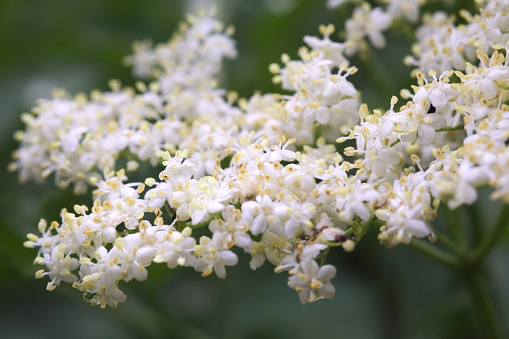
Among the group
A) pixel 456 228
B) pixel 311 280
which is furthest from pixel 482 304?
pixel 311 280

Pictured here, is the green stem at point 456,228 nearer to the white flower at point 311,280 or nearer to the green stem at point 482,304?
the green stem at point 482,304

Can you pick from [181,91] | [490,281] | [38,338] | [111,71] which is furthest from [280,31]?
[38,338]

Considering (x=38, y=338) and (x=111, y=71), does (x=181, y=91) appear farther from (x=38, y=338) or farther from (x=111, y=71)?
(x=38, y=338)

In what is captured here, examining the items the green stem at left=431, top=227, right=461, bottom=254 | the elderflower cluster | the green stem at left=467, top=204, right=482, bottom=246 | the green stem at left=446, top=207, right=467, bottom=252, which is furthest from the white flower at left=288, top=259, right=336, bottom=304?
the green stem at left=467, top=204, right=482, bottom=246

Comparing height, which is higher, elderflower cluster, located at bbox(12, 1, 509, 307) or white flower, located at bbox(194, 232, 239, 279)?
elderflower cluster, located at bbox(12, 1, 509, 307)

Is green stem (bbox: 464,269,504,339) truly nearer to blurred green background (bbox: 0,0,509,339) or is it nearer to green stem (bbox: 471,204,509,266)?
green stem (bbox: 471,204,509,266)

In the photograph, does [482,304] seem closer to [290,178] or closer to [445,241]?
[445,241]

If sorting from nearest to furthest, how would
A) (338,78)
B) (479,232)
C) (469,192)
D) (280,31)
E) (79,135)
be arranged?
(469,192) < (338,78) < (79,135) < (479,232) < (280,31)
